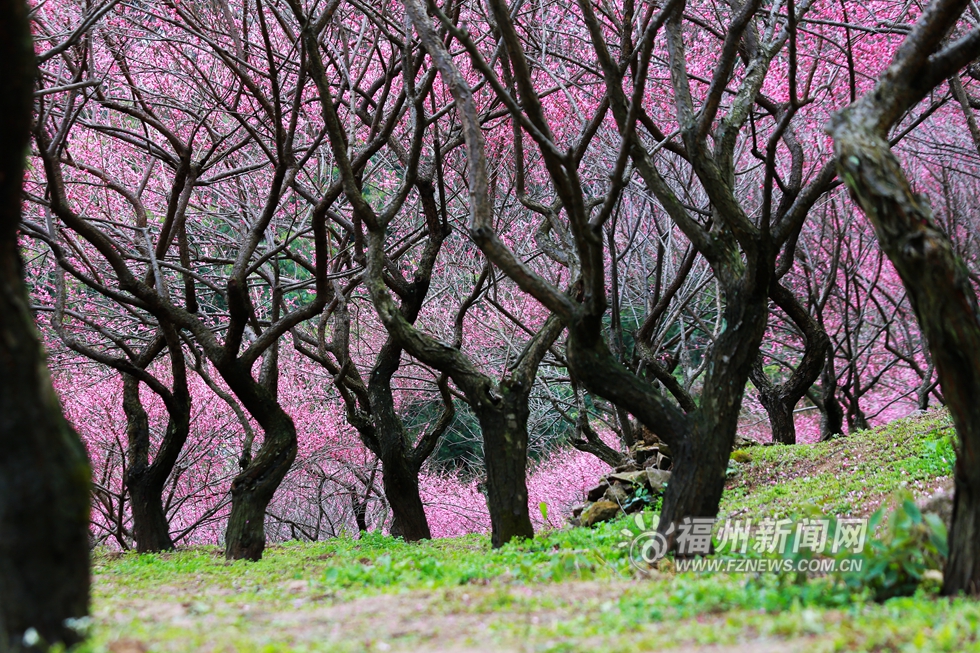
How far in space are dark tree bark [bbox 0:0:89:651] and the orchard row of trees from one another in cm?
261

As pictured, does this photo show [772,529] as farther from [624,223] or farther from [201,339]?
[624,223]

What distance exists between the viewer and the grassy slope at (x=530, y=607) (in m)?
2.78

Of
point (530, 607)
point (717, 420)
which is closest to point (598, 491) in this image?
point (717, 420)

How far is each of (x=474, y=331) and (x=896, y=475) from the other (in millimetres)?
8803

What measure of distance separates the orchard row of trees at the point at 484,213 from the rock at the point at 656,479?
3.38 ft

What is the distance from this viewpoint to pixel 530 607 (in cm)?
361

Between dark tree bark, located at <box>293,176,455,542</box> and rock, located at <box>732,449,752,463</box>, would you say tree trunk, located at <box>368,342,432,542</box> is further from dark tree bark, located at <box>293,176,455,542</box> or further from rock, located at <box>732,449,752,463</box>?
rock, located at <box>732,449,752,463</box>

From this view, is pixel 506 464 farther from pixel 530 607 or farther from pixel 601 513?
pixel 530 607

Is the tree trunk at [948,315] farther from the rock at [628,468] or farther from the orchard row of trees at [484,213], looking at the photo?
the rock at [628,468]

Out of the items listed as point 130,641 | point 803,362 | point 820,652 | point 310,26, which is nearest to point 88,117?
point 310,26

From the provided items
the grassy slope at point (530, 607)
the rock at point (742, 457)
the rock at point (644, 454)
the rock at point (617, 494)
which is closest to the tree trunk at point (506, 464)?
the grassy slope at point (530, 607)
